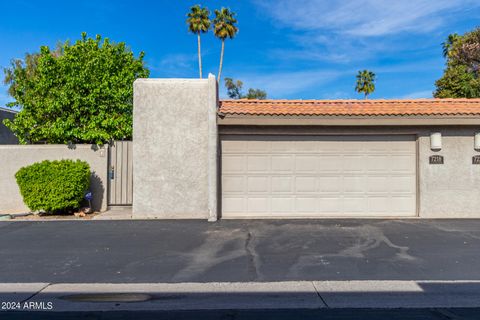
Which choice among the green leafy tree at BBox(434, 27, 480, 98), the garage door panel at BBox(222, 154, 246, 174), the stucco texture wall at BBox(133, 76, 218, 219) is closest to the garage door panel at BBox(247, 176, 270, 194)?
the garage door panel at BBox(222, 154, 246, 174)

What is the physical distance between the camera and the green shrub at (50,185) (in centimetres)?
1041

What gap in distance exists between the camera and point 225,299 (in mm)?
4848

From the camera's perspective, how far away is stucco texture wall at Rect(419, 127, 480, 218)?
1033 cm

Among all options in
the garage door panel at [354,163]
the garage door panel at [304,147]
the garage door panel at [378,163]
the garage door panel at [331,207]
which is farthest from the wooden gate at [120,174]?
the garage door panel at [378,163]

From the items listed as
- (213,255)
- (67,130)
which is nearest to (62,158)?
(67,130)

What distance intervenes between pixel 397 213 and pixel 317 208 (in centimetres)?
227

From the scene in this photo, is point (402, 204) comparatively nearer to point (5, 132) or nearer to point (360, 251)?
point (360, 251)

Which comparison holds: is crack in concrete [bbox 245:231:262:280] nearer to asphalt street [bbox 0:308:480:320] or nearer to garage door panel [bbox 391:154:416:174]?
asphalt street [bbox 0:308:480:320]

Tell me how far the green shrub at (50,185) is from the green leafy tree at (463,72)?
20.8 metres

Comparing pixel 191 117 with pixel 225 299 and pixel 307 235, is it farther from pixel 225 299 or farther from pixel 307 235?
pixel 225 299

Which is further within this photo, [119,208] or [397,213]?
[119,208]

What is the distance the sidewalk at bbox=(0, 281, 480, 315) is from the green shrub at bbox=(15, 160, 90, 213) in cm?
554

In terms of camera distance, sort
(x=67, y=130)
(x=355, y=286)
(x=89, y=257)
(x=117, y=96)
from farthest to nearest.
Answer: (x=117, y=96), (x=67, y=130), (x=89, y=257), (x=355, y=286)

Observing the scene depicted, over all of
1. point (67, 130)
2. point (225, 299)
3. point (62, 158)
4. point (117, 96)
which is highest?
point (117, 96)
